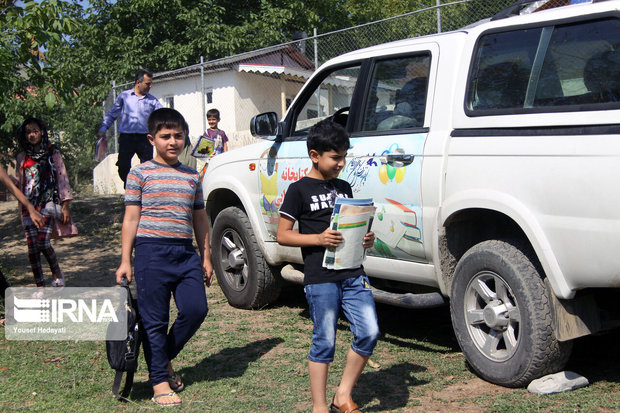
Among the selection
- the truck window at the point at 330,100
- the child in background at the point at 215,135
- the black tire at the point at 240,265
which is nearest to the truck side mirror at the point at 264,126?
the truck window at the point at 330,100

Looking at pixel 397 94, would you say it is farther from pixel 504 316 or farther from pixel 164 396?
pixel 164 396

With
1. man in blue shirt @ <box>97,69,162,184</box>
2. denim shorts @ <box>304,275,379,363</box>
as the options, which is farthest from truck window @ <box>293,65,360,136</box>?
man in blue shirt @ <box>97,69,162,184</box>

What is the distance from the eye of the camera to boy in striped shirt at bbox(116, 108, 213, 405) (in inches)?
172

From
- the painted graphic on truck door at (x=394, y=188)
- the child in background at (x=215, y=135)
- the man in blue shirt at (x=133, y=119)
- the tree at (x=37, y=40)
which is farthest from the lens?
the child in background at (x=215, y=135)

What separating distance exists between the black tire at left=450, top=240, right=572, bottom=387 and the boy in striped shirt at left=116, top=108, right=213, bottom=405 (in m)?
1.62

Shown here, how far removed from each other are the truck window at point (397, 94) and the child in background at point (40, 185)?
3095 millimetres

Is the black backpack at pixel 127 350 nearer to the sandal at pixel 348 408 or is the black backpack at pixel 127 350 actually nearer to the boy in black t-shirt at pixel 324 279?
the boy in black t-shirt at pixel 324 279

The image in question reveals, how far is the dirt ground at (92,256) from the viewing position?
14.0 feet

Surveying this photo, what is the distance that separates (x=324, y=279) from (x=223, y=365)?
166 cm

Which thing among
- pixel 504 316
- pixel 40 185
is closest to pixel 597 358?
pixel 504 316

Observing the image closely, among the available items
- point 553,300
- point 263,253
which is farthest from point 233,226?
point 553,300

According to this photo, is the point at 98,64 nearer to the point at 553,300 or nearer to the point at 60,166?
the point at 60,166

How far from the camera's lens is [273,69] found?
19688mm

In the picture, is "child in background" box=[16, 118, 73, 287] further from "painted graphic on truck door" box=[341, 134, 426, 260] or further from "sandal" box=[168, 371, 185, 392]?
"painted graphic on truck door" box=[341, 134, 426, 260]
